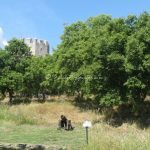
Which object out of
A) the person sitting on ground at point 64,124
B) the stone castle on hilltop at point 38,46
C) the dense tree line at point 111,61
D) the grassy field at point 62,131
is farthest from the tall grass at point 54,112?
the stone castle on hilltop at point 38,46

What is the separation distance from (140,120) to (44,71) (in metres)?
20.0

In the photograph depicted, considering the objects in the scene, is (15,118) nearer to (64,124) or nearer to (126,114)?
(64,124)

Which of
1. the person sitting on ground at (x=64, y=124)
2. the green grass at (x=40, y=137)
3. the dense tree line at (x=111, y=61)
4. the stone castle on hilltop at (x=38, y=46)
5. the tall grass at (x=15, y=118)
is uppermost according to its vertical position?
the stone castle on hilltop at (x=38, y=46)

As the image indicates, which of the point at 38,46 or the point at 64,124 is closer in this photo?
the point at 64,124

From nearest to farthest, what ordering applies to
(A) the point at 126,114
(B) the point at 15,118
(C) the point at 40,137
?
(C) the point at 40,137
(B) the point at 15,118
(A) the point at 126,114

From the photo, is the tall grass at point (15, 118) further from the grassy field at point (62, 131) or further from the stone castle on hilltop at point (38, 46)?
the stone castle on hilltop at point (38, 46)

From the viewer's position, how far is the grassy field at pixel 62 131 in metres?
12.0

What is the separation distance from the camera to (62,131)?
25469mm

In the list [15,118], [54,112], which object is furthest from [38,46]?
[15,118]

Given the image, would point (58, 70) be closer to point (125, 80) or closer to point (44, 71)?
point (44, 71)

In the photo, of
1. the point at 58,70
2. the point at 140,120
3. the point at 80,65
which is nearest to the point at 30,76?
the point at 58,70

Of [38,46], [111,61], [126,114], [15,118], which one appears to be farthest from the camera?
[38,46]

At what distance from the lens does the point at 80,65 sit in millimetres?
39500

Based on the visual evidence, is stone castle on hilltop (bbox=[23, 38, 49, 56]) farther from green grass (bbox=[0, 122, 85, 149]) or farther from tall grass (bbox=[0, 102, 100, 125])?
green grass (bbox=[0, 122, 85, 149])
